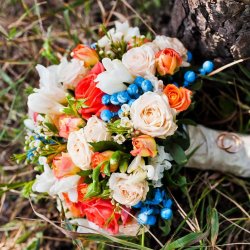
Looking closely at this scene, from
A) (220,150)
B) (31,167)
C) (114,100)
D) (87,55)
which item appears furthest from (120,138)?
(31,167)

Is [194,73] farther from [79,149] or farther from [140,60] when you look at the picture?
[79,149]

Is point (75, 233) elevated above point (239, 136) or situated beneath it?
situated beneath

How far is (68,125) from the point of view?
4.85 ft

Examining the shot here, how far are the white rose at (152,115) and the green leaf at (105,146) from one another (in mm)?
94

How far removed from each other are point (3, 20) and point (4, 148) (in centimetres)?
59

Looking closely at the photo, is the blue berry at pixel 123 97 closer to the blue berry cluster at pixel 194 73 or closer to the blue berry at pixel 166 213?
the blue berry cluster at pixel 194 73

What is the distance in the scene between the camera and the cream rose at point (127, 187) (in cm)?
140

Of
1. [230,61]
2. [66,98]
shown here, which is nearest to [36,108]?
[66,98]

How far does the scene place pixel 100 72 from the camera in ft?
4.91

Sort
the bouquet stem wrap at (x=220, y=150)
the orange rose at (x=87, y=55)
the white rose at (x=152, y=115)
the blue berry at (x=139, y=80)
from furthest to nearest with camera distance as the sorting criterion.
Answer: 1. the bouquet stem wrap at (x=220, y=150)
2. the orange rose at (x=87, y=55)
3. the blue berry at (x=139, y=80)
4. the white rose at (x=152, y=115)

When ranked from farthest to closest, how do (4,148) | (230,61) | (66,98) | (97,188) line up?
(4,148) < (230,61) < (66,98) < (97,188)

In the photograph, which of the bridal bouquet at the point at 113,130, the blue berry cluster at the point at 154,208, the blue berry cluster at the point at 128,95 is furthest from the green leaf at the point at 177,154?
the blue berry cluster at the point at 128,95

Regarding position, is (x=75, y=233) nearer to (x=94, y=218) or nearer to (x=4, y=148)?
(x=94, y=218)

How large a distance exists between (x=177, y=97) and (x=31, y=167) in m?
0.81
